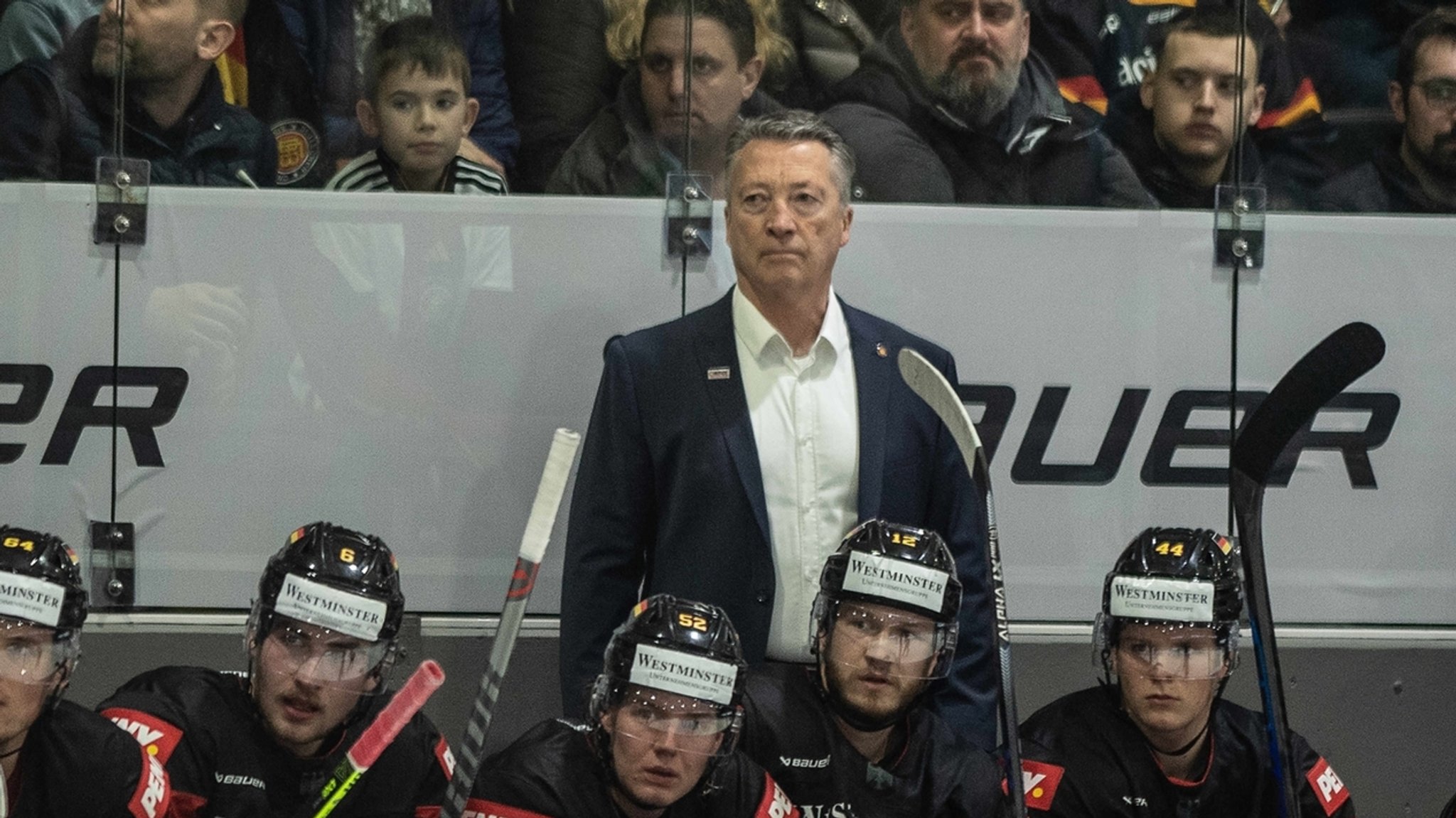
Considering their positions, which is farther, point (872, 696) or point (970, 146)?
point (970, 146)

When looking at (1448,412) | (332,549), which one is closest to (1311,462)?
(1448,412)

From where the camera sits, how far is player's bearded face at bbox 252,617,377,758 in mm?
2898

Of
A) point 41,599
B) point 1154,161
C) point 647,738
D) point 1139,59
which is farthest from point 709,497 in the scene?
point 1139,59

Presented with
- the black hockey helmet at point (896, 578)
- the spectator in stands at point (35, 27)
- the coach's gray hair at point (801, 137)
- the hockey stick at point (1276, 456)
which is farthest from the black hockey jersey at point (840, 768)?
the spectator in stands at point (35, 27)

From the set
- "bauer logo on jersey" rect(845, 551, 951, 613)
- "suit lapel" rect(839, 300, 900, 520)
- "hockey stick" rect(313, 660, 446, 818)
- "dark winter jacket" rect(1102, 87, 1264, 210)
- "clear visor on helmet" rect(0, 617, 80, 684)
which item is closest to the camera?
"hockey stick" rect(313, 660, 446, 818)

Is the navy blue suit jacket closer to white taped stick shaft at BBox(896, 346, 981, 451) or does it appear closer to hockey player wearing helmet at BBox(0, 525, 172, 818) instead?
white taped stick shaft at BBox(896, 346, 981, 451)

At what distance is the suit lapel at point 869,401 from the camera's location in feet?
10.6

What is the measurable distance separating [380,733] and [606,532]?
2.53 feet

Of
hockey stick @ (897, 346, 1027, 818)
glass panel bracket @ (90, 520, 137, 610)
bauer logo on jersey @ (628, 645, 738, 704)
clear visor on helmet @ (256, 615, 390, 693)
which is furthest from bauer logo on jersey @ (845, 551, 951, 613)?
glass panel bracket @ (90, 520, 137, 610)

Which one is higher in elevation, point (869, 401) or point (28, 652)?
point (869, 401)

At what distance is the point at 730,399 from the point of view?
10.7 ft

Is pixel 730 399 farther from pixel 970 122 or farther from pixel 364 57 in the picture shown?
pixel 364 57

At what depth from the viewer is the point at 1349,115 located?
375 cm

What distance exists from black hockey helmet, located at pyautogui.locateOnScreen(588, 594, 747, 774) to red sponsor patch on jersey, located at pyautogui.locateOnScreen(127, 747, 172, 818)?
0.64 meters
